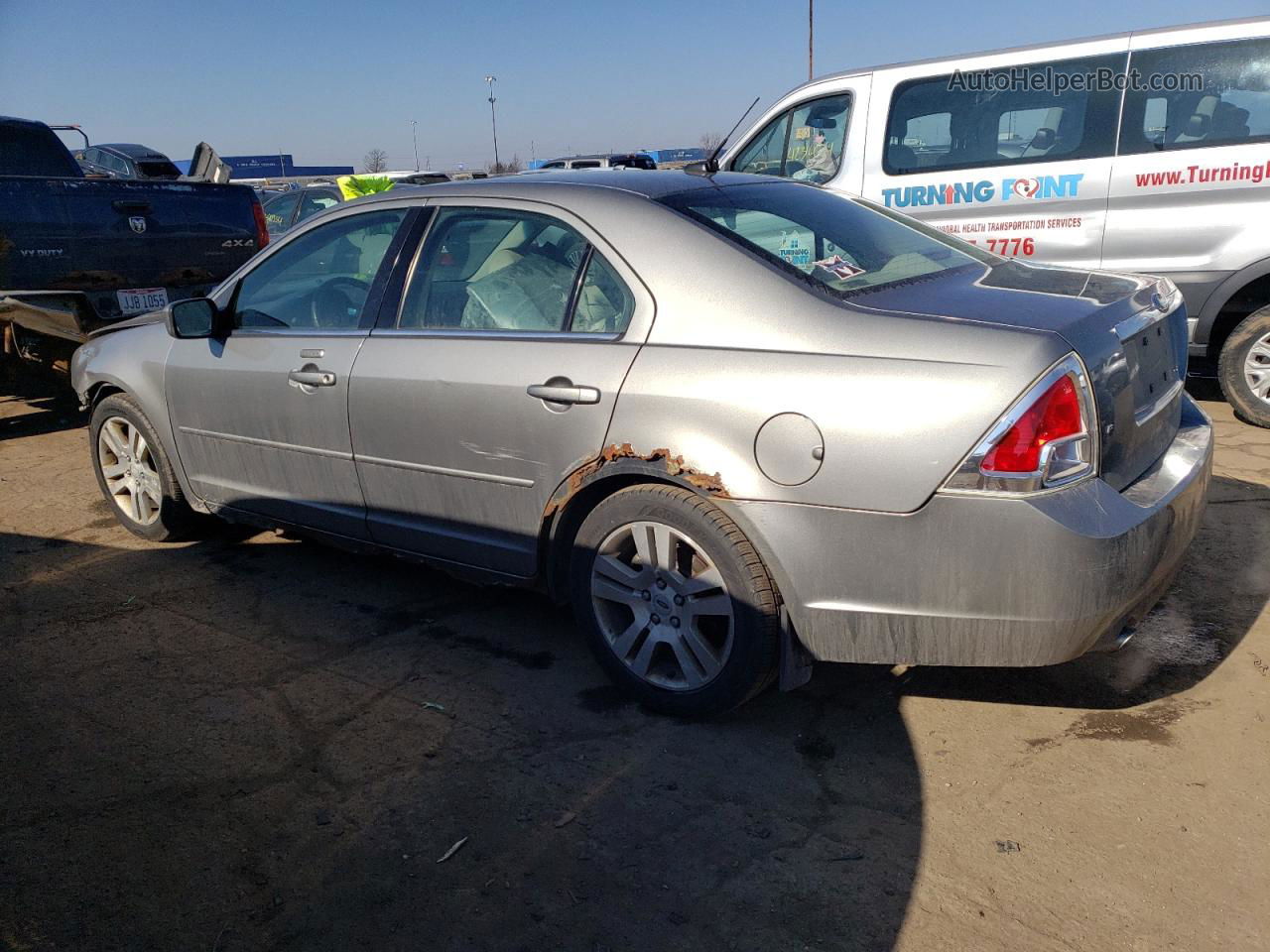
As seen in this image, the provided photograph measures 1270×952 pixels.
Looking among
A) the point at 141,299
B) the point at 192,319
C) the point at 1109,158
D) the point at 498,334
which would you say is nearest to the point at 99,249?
the point at 141,299

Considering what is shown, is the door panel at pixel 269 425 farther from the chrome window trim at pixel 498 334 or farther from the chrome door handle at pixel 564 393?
the chrome door handle at pixel 564 393

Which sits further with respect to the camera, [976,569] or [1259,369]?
[1259,369]

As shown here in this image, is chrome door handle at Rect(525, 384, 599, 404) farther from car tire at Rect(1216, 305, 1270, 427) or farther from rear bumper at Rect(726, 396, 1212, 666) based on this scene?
car tire at Rect(1216, 305, 1270, 427)

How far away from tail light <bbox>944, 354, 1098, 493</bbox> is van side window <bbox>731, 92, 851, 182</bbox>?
5140 millimetres

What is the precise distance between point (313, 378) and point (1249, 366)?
17.0 ft

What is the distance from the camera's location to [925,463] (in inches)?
99.9

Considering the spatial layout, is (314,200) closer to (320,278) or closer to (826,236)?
(320,278)

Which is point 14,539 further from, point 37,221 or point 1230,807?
point 1230,807

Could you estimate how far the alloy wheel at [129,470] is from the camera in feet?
16.0

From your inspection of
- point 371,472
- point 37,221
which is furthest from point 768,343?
point 37,221

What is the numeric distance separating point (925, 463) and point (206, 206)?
6801 mm

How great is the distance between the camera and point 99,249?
703 centimetres

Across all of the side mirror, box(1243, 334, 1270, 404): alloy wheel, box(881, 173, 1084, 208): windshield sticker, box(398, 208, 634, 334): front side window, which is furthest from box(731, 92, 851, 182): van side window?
the side mirror

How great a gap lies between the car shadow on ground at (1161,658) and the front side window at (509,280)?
1602 mm
